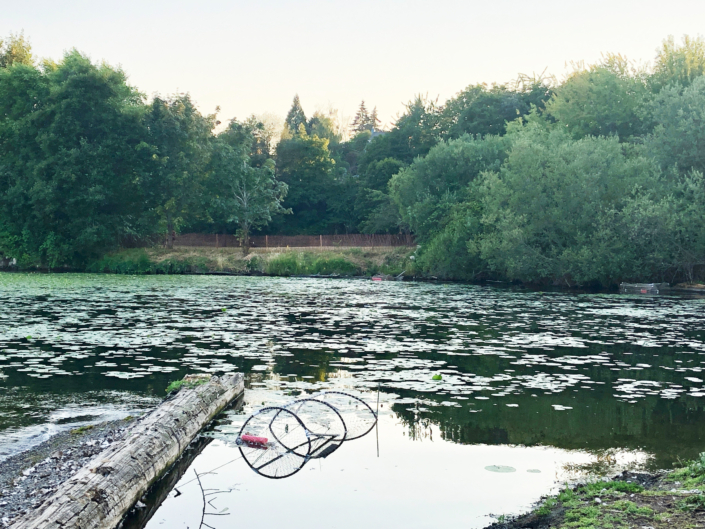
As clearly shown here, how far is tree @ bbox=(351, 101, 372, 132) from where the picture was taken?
172 meters

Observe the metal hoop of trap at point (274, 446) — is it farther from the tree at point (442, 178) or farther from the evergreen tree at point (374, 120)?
the evergreen tree at point (374, 120)

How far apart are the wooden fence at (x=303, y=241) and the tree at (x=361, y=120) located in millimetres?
100373

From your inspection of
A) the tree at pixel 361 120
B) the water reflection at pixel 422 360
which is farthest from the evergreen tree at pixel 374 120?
the water reflection at pixel 422 360

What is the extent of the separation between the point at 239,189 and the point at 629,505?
234 ft

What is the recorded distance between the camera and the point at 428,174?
64.8 metres

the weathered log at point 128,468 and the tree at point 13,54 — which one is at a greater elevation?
the tree at point 13,54

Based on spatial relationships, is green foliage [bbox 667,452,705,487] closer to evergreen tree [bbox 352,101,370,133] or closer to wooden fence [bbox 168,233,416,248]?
wooden fence [bbox 168,233,416,248]

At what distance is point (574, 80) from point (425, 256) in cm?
2590

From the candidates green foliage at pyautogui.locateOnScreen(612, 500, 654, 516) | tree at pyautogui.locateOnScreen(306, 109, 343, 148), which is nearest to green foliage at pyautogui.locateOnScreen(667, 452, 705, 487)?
green foliage at pyautogui.locateOnScreen(612, 500, 654, 516)

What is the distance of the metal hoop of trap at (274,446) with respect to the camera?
343 inches

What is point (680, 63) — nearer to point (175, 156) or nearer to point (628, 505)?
point (175, 156)

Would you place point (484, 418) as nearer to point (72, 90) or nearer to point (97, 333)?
point (97, 333)

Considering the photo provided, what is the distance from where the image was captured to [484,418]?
36.1 feet

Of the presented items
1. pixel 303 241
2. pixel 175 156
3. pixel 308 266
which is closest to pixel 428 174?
pixel 308 266
